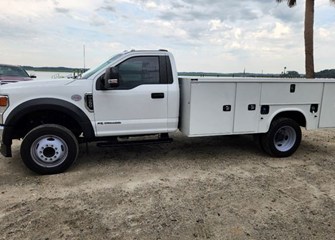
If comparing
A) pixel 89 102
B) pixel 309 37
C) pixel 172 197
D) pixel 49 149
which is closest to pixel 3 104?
pixel 49 149

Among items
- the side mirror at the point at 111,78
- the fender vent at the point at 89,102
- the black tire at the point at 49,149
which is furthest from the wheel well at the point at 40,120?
the side mirror at the point at 111,78

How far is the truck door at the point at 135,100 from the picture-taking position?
15.8 ft

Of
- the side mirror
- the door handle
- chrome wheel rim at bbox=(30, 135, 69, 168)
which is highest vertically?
the side mirror

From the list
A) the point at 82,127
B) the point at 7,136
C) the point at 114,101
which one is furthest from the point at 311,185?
the point at 7,136

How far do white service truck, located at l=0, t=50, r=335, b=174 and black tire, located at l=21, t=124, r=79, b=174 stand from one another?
0.6 inches

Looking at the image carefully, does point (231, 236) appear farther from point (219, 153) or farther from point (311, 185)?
point (219, 153)

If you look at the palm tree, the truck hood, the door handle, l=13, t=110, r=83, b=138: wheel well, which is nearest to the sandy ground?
l=13, t=110, r=83, b=138: wheel well

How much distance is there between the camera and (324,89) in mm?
5703

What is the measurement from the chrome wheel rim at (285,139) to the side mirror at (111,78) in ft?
10.9

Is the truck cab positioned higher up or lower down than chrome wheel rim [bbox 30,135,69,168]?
higher up

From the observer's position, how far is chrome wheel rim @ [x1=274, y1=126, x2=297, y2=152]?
5770 mm

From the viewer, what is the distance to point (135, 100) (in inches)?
193

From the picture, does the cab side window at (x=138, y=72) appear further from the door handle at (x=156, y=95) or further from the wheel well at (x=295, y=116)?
the wheel well at (x=295, y=116)

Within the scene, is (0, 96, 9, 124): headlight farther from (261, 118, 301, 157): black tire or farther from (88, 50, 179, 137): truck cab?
(261, 118, 301, 157): black tire
